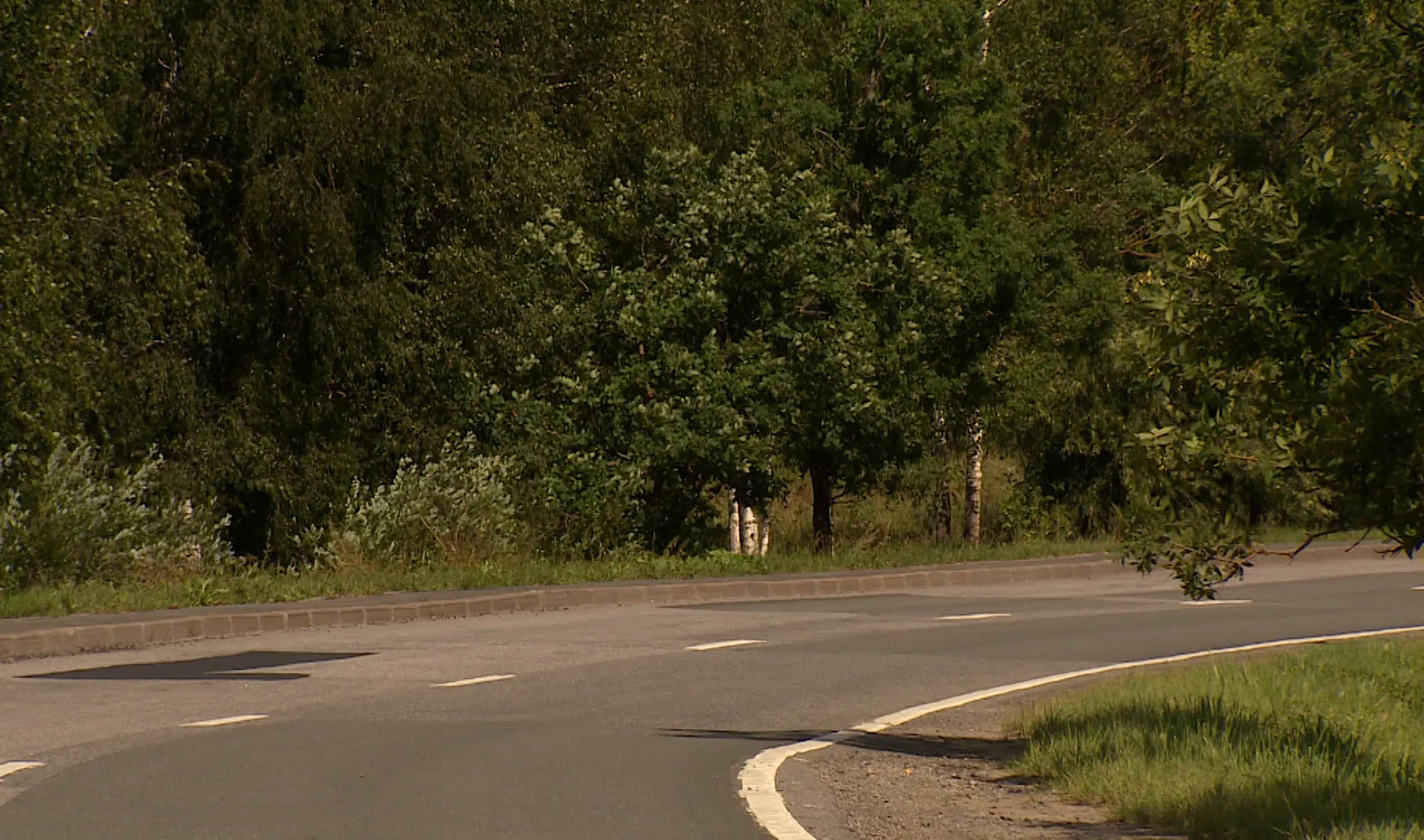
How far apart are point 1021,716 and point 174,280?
46.3 feet

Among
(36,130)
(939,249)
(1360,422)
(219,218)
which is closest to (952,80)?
(939,249)

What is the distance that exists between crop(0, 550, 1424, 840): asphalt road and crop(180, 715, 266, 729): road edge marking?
87mm

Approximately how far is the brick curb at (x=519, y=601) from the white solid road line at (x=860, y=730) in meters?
7.16

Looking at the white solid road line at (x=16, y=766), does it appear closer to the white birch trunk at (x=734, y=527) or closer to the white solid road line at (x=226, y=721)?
the white solid road line at (x=226, y=721)

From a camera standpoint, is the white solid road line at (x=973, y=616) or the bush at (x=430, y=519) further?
the bush at (x=430, y=519)

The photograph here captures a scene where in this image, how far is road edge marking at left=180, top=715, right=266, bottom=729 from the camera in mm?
11820

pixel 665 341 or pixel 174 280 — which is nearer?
pixel 174 280

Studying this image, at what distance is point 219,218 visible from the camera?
1031 inches

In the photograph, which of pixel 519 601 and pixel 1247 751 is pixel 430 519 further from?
pixel 1247 751

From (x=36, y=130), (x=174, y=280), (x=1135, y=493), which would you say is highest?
(x=36, y=130)

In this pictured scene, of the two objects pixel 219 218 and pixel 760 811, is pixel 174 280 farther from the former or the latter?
pixel 760 811

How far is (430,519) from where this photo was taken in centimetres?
2525

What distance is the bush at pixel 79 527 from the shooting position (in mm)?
21141

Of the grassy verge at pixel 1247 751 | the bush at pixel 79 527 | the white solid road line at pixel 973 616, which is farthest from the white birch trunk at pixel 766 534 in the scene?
the grassy verge at pixel 1247 751
